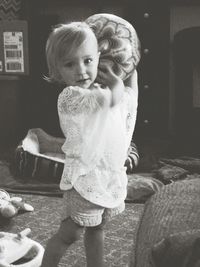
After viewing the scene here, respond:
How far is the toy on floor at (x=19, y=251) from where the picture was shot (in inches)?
61.5

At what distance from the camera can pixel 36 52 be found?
3400mm

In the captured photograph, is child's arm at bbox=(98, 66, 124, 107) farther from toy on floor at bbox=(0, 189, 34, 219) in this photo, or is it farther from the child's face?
toy on floor at bbox=(0, 189, 34, 219)

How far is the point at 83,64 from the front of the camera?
119 centimetres

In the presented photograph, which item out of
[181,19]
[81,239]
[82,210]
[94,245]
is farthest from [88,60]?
[181,19]

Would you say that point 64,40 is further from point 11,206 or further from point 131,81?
point 11,206

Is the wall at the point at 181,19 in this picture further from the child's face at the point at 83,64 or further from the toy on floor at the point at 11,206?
the child's face at the point at 83,64

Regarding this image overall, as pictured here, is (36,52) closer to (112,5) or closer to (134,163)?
(112,5)

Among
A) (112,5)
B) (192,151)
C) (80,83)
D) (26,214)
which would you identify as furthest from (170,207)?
(112,5)

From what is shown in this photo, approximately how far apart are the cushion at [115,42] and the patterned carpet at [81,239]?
60cm

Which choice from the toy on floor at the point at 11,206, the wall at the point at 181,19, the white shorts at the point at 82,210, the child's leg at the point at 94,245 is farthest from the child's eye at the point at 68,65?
Result: the wall at the point at 181,19

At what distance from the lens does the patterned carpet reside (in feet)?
5.51

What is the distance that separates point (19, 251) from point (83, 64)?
724 millimetres

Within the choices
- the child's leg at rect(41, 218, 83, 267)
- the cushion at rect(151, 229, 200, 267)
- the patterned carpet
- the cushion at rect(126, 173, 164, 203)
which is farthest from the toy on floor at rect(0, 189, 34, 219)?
the cushion at rect(151, 229, 200, 267)

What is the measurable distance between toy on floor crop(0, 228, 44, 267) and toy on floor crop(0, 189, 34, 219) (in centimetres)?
30
